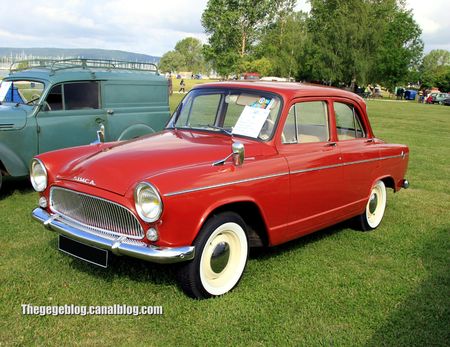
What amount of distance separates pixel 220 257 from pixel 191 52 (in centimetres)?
13958

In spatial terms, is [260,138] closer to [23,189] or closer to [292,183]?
[292,183]

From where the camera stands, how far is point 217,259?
3.63 m

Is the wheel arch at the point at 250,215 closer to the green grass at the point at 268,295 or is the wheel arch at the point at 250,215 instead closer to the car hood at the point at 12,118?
the green grass at the point at 268,295

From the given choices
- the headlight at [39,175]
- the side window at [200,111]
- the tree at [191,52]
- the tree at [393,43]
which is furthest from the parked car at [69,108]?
the tree at [191,52]

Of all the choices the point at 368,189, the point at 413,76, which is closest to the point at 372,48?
the point at 413,76

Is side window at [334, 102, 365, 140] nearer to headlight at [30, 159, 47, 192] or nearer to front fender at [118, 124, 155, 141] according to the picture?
headlight at [30, 159, 47, 192]

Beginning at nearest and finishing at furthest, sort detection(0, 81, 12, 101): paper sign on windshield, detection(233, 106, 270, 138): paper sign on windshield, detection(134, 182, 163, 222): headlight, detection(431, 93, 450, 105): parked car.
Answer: detection(134, 182, 163, 222): headlight < detection(233, 106, 270, 138): paper sign on windshield < detection(0, 81, 12, 101): paper sign on windshield < detection(431, 93, 450, 105): parked car

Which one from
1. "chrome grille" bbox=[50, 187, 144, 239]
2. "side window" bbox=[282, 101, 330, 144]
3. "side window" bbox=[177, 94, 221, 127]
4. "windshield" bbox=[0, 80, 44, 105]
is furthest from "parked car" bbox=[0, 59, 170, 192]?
"side window" bbox=[282, 101, 330, 144]

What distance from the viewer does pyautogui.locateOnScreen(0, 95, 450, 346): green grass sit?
3.20 meters

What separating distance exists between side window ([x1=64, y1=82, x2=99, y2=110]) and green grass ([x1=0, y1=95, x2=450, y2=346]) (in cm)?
225

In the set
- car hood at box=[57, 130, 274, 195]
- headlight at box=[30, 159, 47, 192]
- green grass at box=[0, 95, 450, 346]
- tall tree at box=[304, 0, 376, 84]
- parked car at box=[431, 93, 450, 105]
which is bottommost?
parked car at box=[431, 93, 450, 105]

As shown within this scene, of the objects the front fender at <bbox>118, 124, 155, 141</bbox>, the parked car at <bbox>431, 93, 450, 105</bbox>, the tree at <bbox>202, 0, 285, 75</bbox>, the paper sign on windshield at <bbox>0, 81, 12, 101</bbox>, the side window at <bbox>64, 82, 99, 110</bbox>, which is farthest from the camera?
the tree at <bbox>202, 0, 285, 75</bbox>

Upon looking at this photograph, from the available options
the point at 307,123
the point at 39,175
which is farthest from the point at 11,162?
the point at 307,123

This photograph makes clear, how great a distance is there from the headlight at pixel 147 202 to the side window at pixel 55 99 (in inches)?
168
